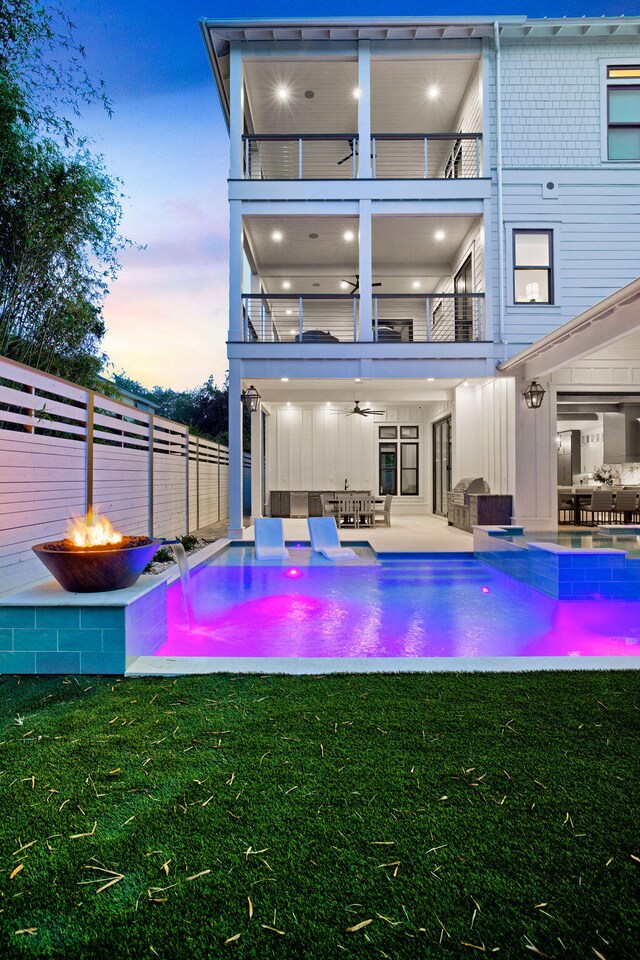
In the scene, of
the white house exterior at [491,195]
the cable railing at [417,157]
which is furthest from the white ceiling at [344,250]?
the cable railing at [417,157]

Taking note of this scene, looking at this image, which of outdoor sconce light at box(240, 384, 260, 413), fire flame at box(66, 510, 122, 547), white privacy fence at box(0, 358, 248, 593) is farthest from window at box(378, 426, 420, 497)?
fire flame at box(66, 510, 122, 547)

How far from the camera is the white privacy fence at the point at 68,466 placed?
4039 millimetres

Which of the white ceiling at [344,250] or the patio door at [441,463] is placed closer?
the white ceiling at [344,250]

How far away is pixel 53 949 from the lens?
1104 millimetres

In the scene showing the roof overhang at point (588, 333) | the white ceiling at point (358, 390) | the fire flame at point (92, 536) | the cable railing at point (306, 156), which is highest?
the cable railing at point (306, 156)

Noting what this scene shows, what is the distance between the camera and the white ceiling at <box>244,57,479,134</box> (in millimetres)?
9273

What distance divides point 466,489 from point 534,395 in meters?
2.47

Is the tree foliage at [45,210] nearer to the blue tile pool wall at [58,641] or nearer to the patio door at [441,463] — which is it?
the blue tile pool wall at [58,641]

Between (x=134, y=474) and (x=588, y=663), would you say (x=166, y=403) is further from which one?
(x=588, y=663)

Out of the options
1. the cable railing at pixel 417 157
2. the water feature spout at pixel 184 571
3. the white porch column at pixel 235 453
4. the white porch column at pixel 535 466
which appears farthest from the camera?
the cable railing at pixel 417 157

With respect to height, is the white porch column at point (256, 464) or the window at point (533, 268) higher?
the window at point (533, 268)

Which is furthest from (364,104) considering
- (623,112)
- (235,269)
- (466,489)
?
(466,489)

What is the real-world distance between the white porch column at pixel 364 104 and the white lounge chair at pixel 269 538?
21.3 feet

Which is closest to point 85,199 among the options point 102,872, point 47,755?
point 47,755
